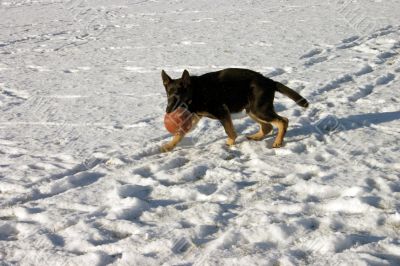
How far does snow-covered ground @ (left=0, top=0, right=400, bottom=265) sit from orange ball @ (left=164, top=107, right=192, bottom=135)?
0.29 metres

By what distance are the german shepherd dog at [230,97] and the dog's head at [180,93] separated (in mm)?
11

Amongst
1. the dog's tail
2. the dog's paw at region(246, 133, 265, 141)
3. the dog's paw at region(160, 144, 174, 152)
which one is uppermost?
the dog's tail

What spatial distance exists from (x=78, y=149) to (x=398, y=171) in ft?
12.2

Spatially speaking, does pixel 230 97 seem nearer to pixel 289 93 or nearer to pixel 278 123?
pixel 278 123

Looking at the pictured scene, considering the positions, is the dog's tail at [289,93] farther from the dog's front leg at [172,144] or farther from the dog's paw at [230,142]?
the dog's front leg at [172,144]

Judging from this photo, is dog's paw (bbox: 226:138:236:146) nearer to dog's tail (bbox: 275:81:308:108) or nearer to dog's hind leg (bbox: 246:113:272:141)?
dog's hind leg (bbox: 246:113:272:141)

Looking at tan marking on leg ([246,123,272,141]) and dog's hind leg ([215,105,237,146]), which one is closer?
dog's hind leg ([215,105,237,146])

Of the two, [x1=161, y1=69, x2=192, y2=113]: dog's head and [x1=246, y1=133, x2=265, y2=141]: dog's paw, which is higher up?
[x1=161, y1=69, x2=192, y2=113]: dog's head

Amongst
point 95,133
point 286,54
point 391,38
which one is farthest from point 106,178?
point 391,38

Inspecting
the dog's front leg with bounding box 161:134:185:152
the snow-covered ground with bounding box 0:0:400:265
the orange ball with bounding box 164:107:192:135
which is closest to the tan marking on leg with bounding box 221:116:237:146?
the snow-covered ground with bounding box 0:0:400:265

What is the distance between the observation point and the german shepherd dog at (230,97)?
5.65 meters

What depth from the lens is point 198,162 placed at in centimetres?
538

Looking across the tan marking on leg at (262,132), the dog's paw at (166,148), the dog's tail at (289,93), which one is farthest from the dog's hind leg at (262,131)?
the dog's paw at (166,148)

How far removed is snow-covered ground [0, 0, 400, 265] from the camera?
372 centimetres
